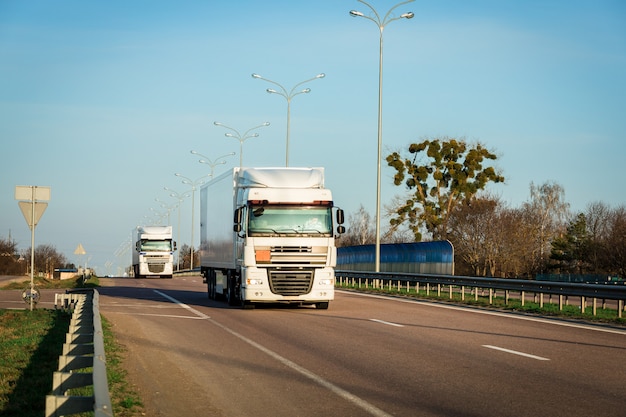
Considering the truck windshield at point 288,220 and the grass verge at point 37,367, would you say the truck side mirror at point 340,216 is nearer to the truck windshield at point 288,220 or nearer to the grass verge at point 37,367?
the truck windshield at point 288,220

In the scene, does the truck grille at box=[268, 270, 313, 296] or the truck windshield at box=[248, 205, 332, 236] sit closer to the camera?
the truck grille at box=[268, 270, 313, 296]

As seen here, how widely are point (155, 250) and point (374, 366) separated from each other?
5270 cm

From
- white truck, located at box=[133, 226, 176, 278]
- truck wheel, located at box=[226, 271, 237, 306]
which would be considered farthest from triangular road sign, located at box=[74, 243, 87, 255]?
truck wheel, located at box=[226, 271, 237, 306]

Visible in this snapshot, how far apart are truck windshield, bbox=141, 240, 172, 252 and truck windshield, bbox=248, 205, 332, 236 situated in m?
39.6

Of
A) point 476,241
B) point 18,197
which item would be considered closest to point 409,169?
point 476,241

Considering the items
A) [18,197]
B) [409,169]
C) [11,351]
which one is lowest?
[11,351]

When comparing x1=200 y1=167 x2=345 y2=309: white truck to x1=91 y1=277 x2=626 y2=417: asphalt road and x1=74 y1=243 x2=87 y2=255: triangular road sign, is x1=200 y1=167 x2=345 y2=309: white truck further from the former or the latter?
x1=74 y1=243 x2=87 y2=255: triangular road sign

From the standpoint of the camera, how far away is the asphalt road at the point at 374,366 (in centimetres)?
946

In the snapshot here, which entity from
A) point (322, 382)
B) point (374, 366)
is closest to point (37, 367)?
point (322, 382)

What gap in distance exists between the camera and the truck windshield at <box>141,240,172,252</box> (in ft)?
209

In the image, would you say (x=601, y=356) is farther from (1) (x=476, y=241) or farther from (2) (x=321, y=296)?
(1) (x=476, y=241)

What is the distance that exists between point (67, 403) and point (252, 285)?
17.9 metres

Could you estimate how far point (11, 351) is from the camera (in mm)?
14617

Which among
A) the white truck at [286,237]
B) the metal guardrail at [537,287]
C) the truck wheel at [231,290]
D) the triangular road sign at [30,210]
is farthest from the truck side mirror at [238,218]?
the metal guardrail at [537,287]
